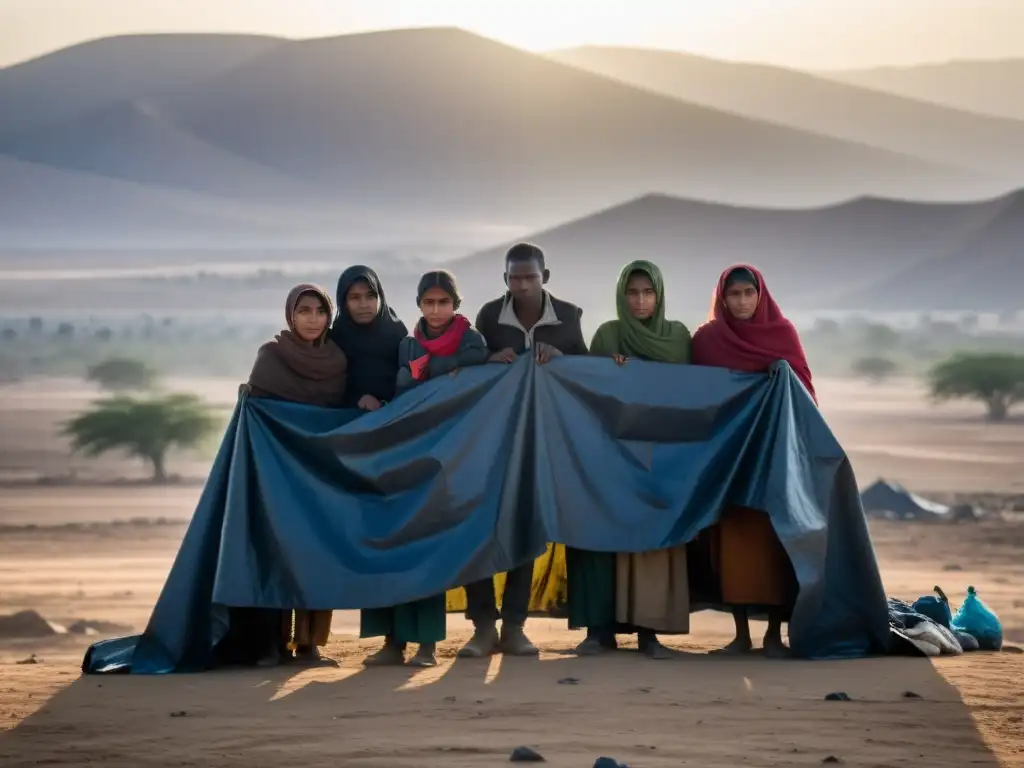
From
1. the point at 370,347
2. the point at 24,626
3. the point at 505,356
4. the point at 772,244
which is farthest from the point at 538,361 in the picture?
the point at 772,244

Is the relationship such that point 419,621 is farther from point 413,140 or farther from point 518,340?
point 413,140

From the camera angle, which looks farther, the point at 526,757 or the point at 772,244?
the point at 772,244

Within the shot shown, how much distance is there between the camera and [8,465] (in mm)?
31953

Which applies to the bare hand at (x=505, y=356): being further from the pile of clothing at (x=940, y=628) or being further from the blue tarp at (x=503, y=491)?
the pile of clothing at (x=940, y=628)

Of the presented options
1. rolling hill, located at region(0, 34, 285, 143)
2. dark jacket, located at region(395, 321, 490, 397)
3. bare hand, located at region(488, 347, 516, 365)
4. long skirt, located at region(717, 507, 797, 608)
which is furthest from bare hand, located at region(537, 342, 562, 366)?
rolling hill, located at region(0, 34, 285, 143)

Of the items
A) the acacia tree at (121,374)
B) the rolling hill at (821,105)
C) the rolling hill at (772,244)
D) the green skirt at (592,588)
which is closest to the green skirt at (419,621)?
the green skirt at (592,588)

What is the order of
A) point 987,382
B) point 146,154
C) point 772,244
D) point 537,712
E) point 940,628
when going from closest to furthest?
point 537,712
point 940,628
point 987,382
point 772,244
point 146,154

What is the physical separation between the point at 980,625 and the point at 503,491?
260 cm

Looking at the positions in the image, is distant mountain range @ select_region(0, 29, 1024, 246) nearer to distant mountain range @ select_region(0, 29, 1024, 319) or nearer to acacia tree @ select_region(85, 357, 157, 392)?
distant mountain range @ select_region(0, 29, 1024, 319)

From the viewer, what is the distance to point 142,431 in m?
32.4

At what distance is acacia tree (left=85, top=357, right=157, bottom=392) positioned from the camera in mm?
41281

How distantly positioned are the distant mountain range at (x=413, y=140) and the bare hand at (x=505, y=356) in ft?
180

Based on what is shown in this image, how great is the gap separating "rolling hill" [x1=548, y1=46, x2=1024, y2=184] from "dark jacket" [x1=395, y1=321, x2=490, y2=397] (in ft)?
215

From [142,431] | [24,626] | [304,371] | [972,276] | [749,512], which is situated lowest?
[24,626]
